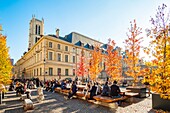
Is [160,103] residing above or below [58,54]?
below

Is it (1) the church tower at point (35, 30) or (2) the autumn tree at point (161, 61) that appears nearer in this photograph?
(2) the autumn tree at point (161, 61)

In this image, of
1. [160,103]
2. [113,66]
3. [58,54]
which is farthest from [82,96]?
[58,54]

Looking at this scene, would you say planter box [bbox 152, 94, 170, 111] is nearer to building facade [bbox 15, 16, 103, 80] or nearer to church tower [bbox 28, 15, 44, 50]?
building facade [bbox 15, 16, 103, 80]

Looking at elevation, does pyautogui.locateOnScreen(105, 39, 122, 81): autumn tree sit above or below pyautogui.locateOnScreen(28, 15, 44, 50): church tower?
below

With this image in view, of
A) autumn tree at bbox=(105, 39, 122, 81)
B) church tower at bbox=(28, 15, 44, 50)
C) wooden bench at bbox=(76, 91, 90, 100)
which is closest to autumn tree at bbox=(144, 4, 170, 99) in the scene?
wooden bench at bbox=(76, 91, 90, 100)

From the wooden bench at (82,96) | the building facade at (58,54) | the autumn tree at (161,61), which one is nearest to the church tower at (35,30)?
the building facade at (58,54)

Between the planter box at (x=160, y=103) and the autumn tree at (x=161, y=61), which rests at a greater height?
the autumn tree at (x=161, y=61)

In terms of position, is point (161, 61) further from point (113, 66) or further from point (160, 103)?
point (113, 66)

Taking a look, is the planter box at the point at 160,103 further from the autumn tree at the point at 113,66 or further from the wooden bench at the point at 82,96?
the autumn tree at the point at 113,66

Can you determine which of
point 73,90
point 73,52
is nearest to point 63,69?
point 73,52


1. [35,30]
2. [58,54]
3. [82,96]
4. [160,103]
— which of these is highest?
[35,30]

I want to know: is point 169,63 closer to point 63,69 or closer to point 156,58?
point 156,58

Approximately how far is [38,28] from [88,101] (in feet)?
191

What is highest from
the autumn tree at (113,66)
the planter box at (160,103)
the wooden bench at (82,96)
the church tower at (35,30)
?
the church tower at (35,30)
